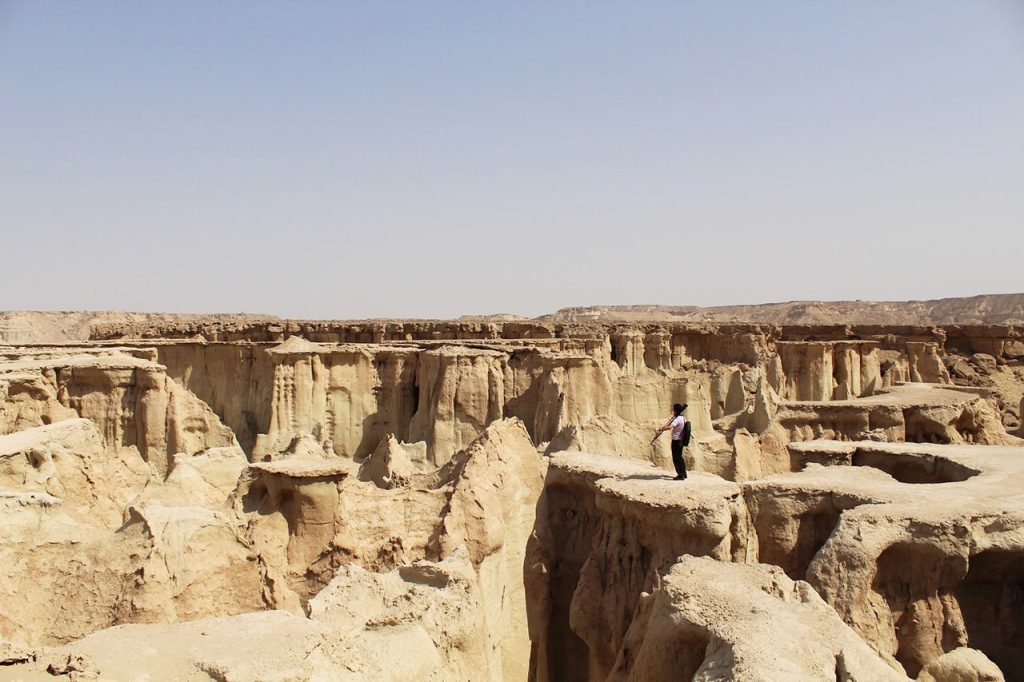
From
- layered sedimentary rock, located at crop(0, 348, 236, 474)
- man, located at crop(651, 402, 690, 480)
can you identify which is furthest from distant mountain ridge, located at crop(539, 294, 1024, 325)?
man, located at crop(651, 402, 690, 480)

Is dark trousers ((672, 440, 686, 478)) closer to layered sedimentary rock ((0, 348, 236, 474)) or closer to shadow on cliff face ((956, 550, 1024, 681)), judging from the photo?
shadow on cliff face ((956, 550, 1024, 681))

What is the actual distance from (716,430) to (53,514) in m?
19.2

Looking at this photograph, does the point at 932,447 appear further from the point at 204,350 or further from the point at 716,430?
the point at 204,350

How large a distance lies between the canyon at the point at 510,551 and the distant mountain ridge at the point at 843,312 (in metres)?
66.7

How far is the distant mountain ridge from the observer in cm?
8941

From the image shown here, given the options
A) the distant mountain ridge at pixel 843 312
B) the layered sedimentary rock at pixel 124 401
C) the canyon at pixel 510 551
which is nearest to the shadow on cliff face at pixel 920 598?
the canyon at pixel 510 551

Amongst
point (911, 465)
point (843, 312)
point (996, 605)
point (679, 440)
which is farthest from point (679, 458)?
point (843, 312)

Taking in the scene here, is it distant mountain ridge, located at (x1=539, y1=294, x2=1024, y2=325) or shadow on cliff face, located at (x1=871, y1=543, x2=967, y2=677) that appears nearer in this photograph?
shadow on cliff face, located at (x1=871, y1=543, x2=967, y2=677)

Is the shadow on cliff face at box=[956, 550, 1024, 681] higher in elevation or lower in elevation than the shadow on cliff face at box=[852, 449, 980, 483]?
lower


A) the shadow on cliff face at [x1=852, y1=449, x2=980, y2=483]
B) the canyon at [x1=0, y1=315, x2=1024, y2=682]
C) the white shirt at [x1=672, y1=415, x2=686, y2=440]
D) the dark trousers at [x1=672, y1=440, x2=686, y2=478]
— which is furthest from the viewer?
the shadow on cliff face at [x1=852, y1=449, x2=980, y2=483]

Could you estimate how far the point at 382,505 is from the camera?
39.6ft

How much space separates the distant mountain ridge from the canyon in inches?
2625

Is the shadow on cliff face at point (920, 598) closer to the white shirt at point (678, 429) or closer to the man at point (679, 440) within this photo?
the man at point (679, 440)

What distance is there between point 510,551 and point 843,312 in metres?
99.1
